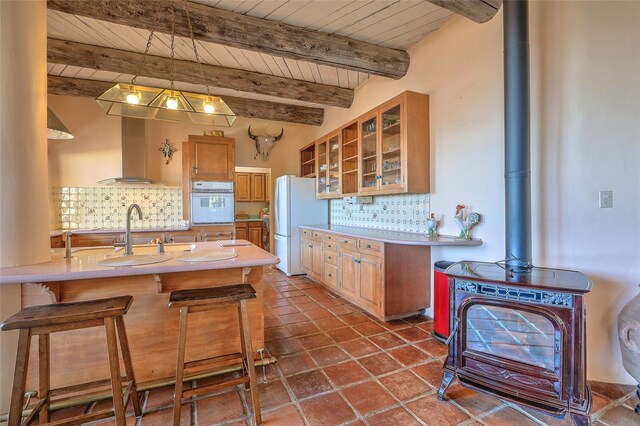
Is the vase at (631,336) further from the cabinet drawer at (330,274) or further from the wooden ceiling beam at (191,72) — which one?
the wooden ceiling beam at (191,72)

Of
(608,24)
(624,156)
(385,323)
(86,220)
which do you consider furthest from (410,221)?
(86,220)

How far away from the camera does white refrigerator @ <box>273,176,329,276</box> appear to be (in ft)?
15.9

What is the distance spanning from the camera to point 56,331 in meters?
1.33

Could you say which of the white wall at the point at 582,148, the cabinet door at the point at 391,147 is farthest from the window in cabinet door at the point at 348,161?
the white wall at the point at 582,148

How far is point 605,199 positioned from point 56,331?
3.17 meters

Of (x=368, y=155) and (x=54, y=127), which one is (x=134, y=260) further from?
(x=368, y=155)

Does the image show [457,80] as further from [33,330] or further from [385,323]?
[33,330]

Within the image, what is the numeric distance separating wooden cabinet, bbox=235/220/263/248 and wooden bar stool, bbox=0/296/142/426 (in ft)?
16.2

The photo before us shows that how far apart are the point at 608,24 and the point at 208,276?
3086mm

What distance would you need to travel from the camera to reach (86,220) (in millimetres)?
4574

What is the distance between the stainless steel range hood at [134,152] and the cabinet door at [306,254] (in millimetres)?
2584

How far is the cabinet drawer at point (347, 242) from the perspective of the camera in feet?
11.1

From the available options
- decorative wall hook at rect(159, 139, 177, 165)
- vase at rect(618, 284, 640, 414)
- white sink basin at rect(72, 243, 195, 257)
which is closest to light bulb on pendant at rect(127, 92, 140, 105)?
white sink basin at rect(72, 243, 195, 257)

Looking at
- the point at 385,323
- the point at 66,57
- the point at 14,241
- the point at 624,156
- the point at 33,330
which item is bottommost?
the point at 385,323
